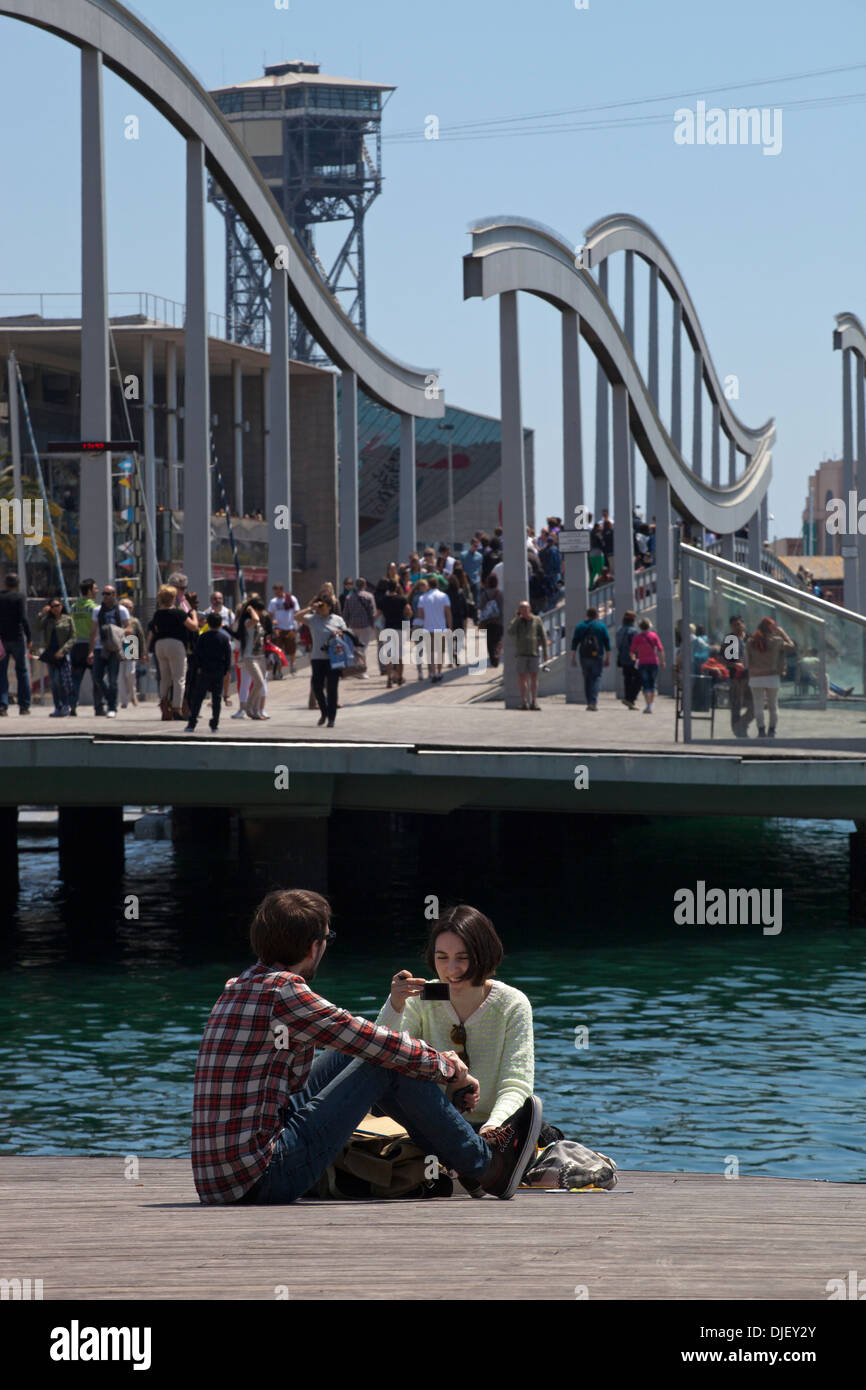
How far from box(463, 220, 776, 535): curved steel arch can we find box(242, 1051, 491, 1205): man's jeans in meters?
20.4

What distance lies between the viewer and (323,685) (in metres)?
22.1

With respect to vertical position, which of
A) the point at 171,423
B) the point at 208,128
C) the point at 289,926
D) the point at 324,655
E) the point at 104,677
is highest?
the point at 208,128

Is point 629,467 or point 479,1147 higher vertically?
point 629,467

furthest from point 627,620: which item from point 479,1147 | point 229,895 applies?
point 479,1147

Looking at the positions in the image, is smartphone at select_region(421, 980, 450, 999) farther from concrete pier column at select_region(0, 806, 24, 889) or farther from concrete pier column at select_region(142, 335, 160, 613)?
concrete pier column at select_region(142, 335, 160, 613)

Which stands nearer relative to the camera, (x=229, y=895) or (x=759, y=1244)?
(x=759, y=1244)

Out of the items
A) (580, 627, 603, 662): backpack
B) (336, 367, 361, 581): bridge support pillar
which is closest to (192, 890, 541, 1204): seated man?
(580, 627, 603, 662): backpack

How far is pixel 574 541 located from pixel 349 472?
1244cm

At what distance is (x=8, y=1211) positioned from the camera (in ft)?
21.7

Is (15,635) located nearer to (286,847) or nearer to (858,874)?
(286,847)

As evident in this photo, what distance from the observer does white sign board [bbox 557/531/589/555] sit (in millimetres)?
28188

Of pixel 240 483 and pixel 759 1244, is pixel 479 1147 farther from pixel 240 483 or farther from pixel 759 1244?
pixel 240 483

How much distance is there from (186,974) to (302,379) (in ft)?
123

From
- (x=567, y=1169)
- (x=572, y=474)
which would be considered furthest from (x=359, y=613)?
(x=567, y=1169)
